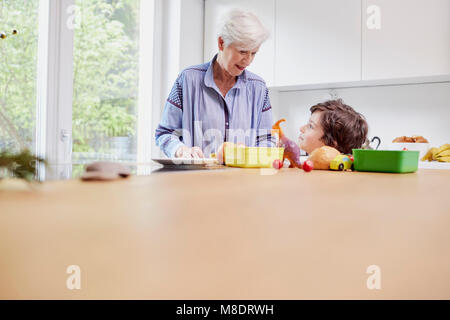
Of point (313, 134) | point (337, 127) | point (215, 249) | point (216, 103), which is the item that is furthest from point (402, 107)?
point (215, 249)

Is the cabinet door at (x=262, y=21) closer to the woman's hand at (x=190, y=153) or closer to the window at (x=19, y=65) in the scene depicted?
the window at (x=19, y=65)

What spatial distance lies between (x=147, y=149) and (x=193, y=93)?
1526mm

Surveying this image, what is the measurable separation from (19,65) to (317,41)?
203 centimetres

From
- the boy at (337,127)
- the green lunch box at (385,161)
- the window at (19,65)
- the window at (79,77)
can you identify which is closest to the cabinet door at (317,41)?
the window at (79,77)

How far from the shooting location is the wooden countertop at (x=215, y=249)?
159 millimetres

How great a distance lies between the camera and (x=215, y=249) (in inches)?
8.2

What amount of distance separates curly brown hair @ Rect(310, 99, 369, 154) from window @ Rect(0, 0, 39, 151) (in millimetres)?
1479

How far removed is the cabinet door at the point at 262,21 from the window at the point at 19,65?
1.45 meters

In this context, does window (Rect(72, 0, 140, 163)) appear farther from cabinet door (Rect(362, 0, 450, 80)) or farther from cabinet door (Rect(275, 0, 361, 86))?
cabinet door (Rect(362, 0, 450, 80))

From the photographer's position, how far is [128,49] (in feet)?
9.61

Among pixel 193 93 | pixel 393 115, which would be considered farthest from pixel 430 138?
pixel 193 93

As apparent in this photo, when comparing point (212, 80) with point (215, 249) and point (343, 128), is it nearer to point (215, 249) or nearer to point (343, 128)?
point (343, 128)
